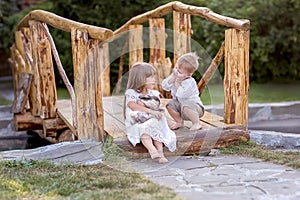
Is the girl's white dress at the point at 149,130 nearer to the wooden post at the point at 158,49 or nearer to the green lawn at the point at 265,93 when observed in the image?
the wooden post at the point at 158,49

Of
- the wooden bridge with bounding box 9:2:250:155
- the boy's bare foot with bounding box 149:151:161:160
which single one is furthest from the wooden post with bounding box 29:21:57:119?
the boy's bare foot with bounding box 149:151:161:160

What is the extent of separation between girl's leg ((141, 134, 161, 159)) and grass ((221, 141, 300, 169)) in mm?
692

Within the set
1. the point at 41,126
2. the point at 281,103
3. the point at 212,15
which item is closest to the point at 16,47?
the point at 41,126

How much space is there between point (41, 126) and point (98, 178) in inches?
110

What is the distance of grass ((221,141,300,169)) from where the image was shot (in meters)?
4.18

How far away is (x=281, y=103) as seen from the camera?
23.4 ft

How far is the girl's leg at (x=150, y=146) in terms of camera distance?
420cm

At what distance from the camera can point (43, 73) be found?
579 centimetres

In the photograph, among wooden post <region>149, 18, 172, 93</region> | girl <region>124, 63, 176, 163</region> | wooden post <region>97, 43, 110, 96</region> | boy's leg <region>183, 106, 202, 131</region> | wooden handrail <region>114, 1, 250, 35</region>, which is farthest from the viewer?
wooden post <region>97, 43, 110, 96</region>

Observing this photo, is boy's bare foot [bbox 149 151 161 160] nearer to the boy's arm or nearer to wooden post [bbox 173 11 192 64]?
the boy's arm

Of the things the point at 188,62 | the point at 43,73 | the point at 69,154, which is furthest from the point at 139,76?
the point at 43,73

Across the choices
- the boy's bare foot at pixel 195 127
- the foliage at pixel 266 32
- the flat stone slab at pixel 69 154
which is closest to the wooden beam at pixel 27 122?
the flat stone slab at pixel 69 154

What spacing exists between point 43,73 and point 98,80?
1592mm

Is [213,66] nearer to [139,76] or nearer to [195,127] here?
[195,127]
